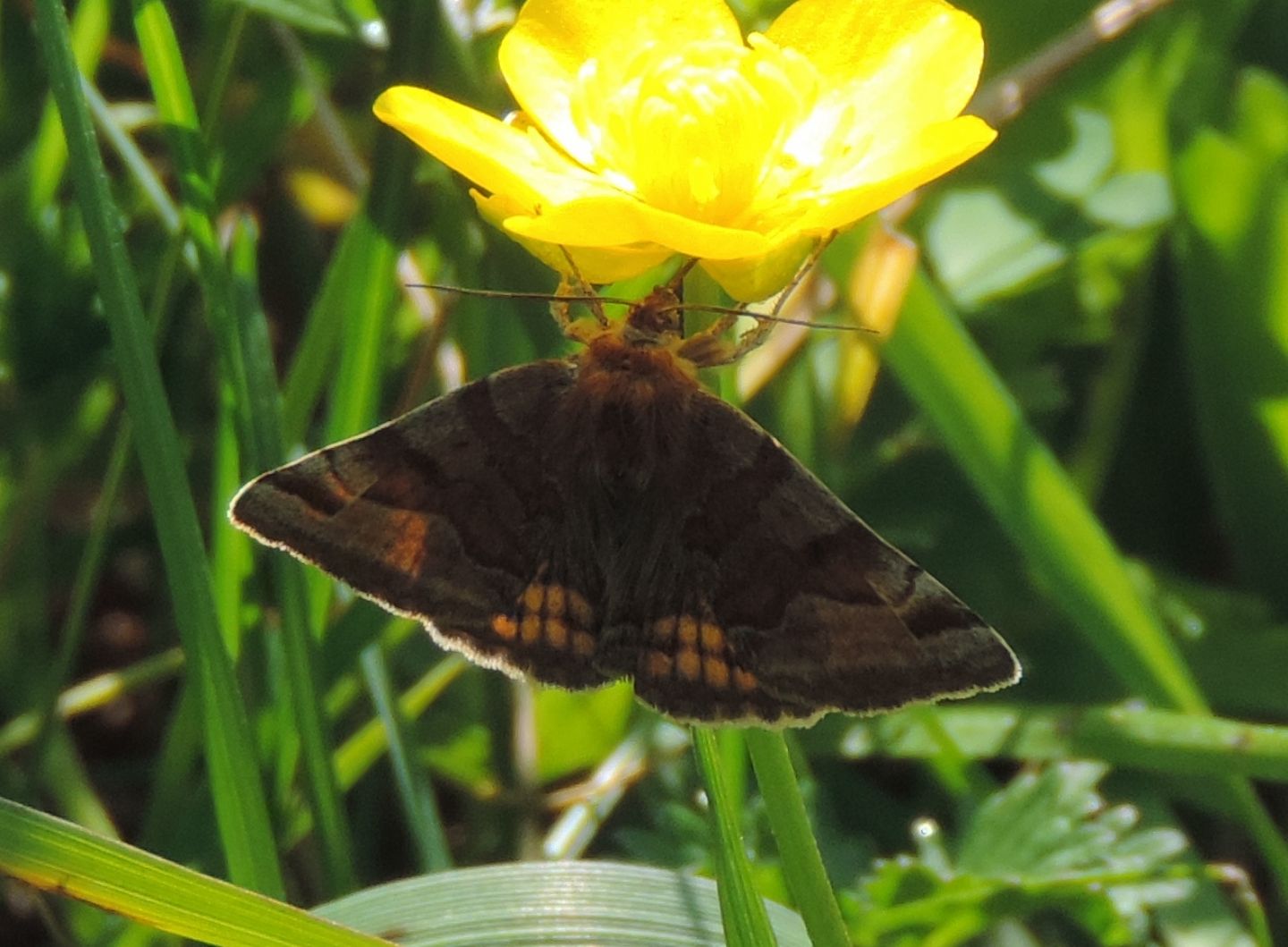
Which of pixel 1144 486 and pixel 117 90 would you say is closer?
pixel 1144 486

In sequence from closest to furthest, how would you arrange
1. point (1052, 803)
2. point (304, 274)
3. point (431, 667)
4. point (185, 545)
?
point (185, 545)
point (1052, 803)
point (431, 667)
point (304, 274)

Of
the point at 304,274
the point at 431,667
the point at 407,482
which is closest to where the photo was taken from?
the point at 407,482

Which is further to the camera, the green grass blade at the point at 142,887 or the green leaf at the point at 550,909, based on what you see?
the green leaf at the point at 550,909

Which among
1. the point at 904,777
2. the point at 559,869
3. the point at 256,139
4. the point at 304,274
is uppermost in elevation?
the point at 256,139

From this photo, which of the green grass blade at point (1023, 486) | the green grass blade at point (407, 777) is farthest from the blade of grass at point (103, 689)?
the green grass blade at point (1023, 486)

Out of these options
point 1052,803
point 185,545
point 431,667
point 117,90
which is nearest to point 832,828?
point 1052,803

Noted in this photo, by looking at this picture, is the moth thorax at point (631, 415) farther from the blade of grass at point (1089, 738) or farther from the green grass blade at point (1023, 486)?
the blade of grass at point (1089, 738)

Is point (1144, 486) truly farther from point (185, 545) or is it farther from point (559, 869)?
point (185, 545)

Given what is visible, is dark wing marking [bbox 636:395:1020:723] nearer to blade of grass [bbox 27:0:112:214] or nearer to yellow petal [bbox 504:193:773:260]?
yellow petal [bbox 504:193:773:260]
